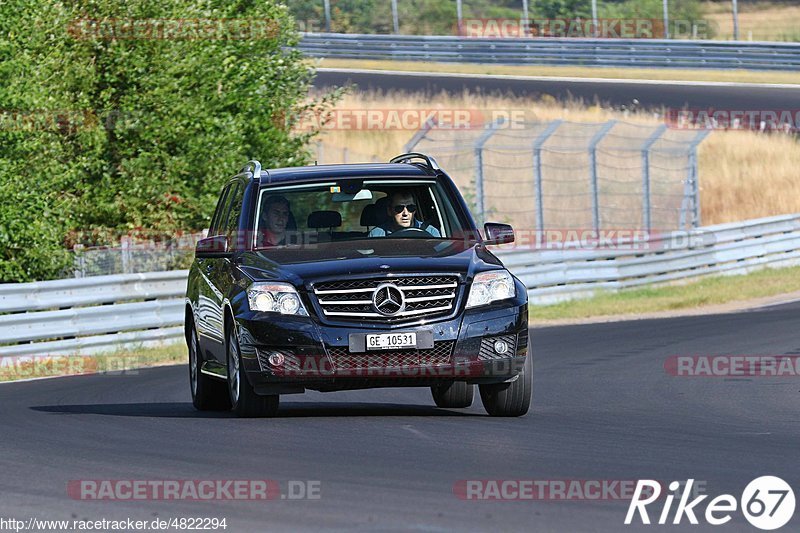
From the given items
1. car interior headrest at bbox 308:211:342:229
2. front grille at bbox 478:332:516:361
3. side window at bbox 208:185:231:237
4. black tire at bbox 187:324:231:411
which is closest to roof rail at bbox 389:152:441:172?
car interior headrest at bbox 308:211:342:229

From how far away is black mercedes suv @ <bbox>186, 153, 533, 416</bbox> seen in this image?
10.4 meters

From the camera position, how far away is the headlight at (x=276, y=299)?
34.5 ft

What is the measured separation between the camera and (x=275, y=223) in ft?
38.3

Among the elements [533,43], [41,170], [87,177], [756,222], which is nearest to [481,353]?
[41,170]

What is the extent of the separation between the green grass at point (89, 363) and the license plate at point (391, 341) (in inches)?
303

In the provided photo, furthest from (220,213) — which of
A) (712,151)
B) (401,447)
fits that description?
(712,151)

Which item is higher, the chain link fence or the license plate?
Answer: the license plate

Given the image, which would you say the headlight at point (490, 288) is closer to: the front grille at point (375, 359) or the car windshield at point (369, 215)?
the front grille at point (375, 359)

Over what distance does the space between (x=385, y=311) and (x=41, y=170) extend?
531 inches

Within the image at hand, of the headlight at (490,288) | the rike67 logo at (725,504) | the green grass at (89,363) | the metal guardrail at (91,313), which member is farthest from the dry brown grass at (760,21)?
the rike67 logo at (725,504)

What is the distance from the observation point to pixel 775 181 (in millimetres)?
40344

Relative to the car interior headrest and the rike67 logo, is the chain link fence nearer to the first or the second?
the car interior headrest

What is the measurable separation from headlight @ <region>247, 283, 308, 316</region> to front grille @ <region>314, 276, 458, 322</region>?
0.15m

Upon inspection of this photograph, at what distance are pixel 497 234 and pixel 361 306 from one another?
1.56 meters
